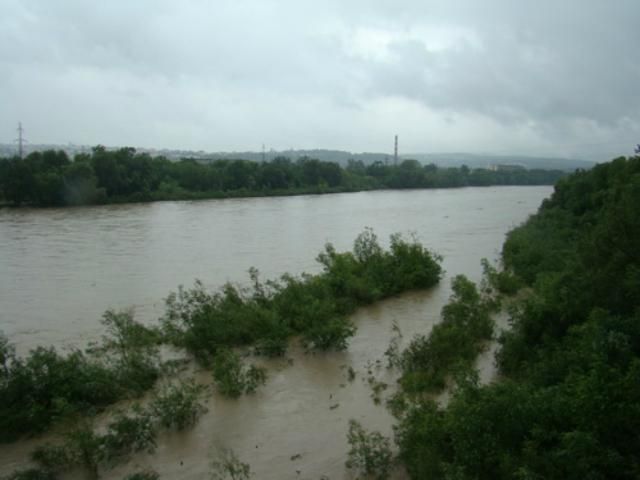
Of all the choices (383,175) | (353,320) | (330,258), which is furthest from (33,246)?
(383,175)

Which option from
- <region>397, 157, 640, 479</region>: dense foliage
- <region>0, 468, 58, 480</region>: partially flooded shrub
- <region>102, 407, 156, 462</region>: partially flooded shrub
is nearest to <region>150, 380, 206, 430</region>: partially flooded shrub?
<region>102, 407, 156, 462</region>: partially flooded shrub

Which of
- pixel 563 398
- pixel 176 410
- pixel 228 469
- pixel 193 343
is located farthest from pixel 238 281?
pixel 563 398

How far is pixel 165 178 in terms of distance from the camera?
160 feet

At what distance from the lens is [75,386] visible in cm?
709

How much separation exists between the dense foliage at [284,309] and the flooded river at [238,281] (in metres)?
0.37

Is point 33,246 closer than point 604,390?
No

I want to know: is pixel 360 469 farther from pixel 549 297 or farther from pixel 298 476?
pixel 549 297

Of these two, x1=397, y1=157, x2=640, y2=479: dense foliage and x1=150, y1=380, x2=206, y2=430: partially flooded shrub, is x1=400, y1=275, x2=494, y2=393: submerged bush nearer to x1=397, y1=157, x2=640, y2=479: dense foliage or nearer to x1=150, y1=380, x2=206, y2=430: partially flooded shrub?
x1=397, y1=157, x2=640, y2=479: dense foliage

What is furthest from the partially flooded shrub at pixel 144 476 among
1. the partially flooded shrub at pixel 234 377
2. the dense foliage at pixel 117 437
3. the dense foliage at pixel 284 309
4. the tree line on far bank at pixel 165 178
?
the tree line on far bank at pixel 165 178

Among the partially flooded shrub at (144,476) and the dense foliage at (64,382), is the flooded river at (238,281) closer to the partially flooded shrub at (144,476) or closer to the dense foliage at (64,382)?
the partially flooded shrub at (144,476)

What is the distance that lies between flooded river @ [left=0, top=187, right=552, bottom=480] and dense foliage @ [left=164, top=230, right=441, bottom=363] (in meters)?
0.37

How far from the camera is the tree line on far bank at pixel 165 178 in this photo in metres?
36.1

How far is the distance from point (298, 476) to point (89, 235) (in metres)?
21.0

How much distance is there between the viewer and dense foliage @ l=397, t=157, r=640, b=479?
3852 millimetres
